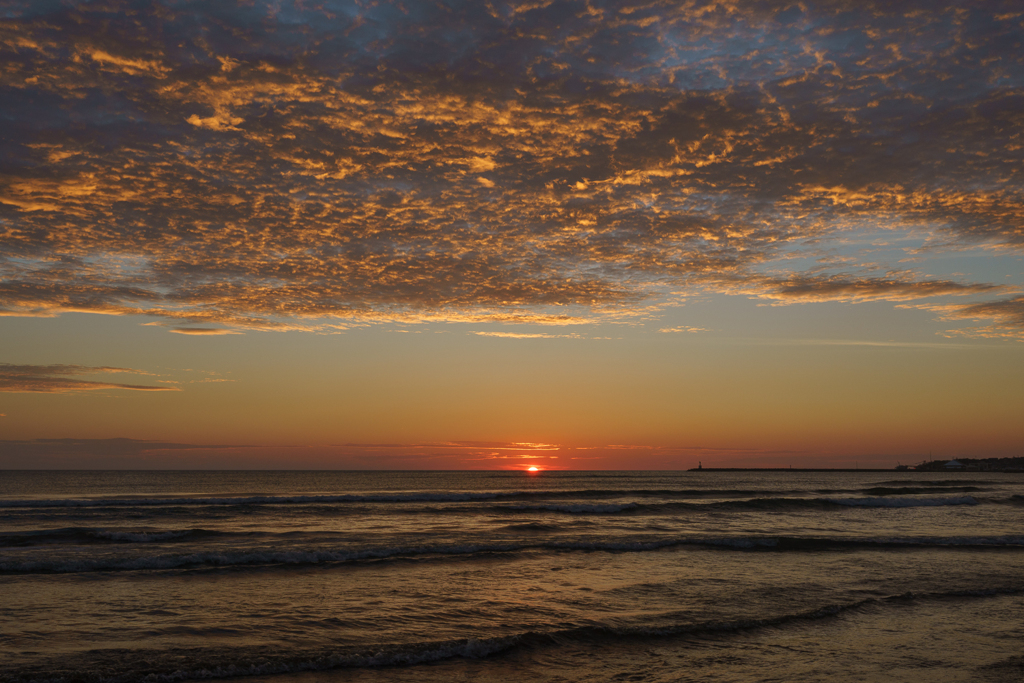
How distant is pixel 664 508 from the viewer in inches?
1725

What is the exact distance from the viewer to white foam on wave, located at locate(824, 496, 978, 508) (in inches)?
1906

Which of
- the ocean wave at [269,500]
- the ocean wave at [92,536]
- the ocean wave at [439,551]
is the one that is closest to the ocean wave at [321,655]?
the ocean wave at [439,551]

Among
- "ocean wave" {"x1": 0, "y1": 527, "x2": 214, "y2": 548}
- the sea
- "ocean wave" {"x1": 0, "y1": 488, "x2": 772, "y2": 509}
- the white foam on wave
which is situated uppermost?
the sea

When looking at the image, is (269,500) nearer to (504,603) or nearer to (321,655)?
(504,603)

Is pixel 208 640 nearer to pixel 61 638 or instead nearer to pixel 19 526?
pixel 61 638

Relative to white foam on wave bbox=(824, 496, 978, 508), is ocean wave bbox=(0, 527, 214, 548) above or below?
above

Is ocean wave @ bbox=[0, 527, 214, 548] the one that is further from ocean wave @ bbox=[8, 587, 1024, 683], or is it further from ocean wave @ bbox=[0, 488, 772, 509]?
ocean wave @ bbox=[8, 587, 1024, 683]

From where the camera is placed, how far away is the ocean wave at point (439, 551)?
64.4ft

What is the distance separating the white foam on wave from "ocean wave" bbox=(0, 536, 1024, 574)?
73.9 feet

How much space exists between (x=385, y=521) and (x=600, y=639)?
22.9 meters

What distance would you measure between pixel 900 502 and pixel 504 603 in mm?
47306

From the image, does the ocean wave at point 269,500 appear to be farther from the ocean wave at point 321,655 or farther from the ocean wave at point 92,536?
the ocean wave at point 321,655

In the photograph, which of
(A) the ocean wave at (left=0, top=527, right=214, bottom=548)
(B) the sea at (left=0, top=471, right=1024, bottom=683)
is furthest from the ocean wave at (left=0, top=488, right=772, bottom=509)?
(A) the ocean wave at (left=0, top=527, right=214, bottom=548)

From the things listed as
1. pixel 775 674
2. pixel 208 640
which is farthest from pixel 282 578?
pixel 775 674
